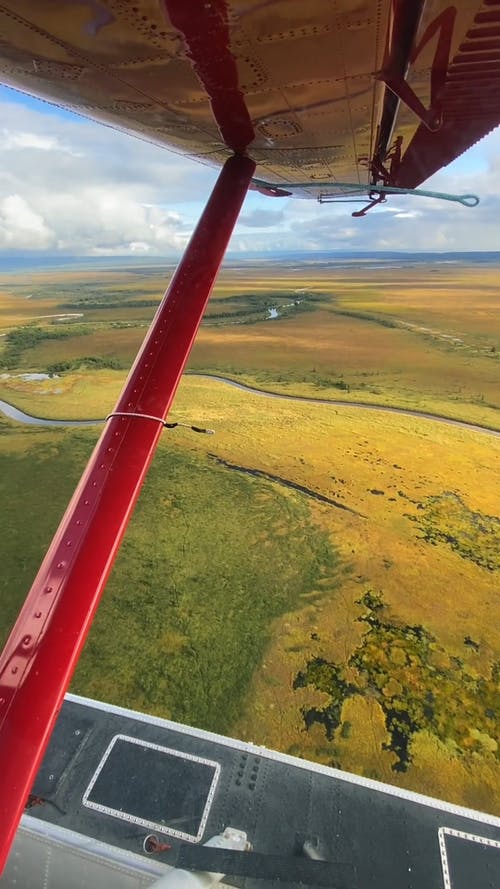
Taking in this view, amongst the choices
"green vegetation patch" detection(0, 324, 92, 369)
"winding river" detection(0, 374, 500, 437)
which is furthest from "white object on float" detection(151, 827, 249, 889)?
"green vegetation patch" detection(0, 324, 92, 369)

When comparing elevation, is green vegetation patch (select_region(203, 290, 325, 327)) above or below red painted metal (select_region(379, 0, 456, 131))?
A: below

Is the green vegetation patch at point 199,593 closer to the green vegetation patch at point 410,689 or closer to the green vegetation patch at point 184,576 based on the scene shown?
the green vegetation patch at point 184,576

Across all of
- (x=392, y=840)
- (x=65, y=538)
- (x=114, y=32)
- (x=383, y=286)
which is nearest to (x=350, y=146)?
(x=114, y=32)

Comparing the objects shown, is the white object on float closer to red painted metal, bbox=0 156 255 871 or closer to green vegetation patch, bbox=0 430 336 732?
red painted metal, bbox=0 156 255 871

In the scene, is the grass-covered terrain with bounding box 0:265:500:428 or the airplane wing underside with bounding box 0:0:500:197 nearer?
the airplane wing underside with bounding box 0:0:500:197

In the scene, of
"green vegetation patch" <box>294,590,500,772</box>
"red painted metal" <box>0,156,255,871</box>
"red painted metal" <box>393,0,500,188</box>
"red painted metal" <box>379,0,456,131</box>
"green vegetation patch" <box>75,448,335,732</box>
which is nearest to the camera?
"red painted metal" <box>379,0,456,131</box>

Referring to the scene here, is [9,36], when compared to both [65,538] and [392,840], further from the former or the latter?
[392,840]

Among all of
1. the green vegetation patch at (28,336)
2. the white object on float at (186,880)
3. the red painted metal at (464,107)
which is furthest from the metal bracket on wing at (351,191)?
the green vegetation patch at (28,336)
